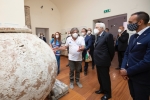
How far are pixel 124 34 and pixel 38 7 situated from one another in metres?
5.29

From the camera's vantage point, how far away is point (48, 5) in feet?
20.8

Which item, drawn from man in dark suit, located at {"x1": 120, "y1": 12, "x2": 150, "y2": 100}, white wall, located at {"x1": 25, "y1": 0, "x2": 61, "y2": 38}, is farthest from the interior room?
white wall, located at {"x1": 25, "y1": 0, "x2": 61, "y2": 38}

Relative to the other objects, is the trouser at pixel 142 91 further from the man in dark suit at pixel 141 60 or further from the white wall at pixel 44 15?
the white wall at pixel 44 15

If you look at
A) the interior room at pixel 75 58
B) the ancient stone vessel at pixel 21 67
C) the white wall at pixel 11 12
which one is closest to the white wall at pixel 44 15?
the interior room at pixel 75 58

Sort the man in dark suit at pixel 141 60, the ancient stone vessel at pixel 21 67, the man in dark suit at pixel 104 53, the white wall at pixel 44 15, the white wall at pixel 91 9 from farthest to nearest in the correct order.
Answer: the white wall at pixel 44 15
the white wall at pixel 91 9
the man in dark suit at pixel 104 53
the man in dark suit at pixel 141 60
the ancient stone vessel at pixel 21 67

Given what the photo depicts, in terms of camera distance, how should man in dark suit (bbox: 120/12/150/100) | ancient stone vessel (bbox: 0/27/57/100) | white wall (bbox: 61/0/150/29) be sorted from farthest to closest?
white wall (bbox: 61/0/150/29) < man in dark suit (bbox: 120/12/150/100) < ancient stone vessel (bbox: 0/27/57/100)

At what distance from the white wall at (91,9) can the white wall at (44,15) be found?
1.67 ft

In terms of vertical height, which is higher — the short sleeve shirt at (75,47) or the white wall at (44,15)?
the white wall at (44,15)

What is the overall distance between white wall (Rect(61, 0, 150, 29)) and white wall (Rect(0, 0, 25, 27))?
371cm

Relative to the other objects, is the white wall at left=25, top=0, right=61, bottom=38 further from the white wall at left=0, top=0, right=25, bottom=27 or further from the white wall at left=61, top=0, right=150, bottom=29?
the white wall at left=0, top=0, right=25, bottom=27

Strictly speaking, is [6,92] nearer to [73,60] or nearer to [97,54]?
[97,54]

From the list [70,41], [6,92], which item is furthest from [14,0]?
[6,92]

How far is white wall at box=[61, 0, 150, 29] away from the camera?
3646 mm

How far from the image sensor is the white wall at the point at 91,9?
3.65 metres
